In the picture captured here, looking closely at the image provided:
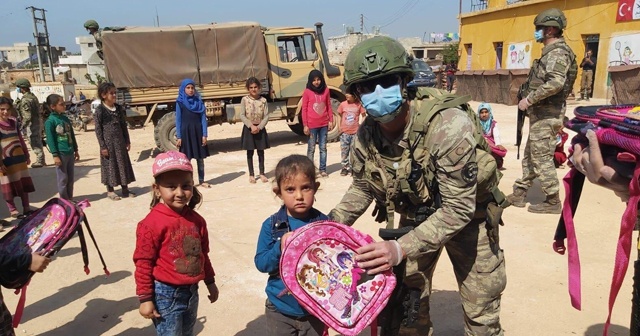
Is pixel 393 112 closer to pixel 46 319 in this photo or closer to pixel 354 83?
pixel 354 83

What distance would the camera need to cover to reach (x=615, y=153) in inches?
61.4

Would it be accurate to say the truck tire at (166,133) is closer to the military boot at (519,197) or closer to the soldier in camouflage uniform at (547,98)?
the military boot at (519,197)

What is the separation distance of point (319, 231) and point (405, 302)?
0.70 meters

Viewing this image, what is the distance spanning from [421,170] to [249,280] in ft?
7.45

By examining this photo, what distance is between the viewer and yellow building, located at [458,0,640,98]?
16156mm

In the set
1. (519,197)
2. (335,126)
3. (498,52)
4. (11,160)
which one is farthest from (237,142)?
(498,52)

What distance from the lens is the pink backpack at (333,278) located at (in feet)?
5.90

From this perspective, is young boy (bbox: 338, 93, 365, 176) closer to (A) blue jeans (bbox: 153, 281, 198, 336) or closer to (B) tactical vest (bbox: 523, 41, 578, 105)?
(B) tactical vest (bbox: 523, 41, 578, 105)

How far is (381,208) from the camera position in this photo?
2418mm

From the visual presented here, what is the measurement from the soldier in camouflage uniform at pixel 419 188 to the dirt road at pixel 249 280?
0.82 m

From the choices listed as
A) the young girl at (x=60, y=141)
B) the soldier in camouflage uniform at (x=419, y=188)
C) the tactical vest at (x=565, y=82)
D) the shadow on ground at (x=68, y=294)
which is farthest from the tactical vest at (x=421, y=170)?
the young girl at (x=60, y=141)

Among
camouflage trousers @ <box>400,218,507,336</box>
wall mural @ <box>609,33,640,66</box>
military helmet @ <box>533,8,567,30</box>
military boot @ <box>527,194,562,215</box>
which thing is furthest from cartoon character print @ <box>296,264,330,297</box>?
wall mural @ <box>609,33,640,66</box>

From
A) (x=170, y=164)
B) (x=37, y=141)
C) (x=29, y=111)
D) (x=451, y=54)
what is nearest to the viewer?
(x=170, y=164)

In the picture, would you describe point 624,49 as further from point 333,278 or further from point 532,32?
point 333,278
